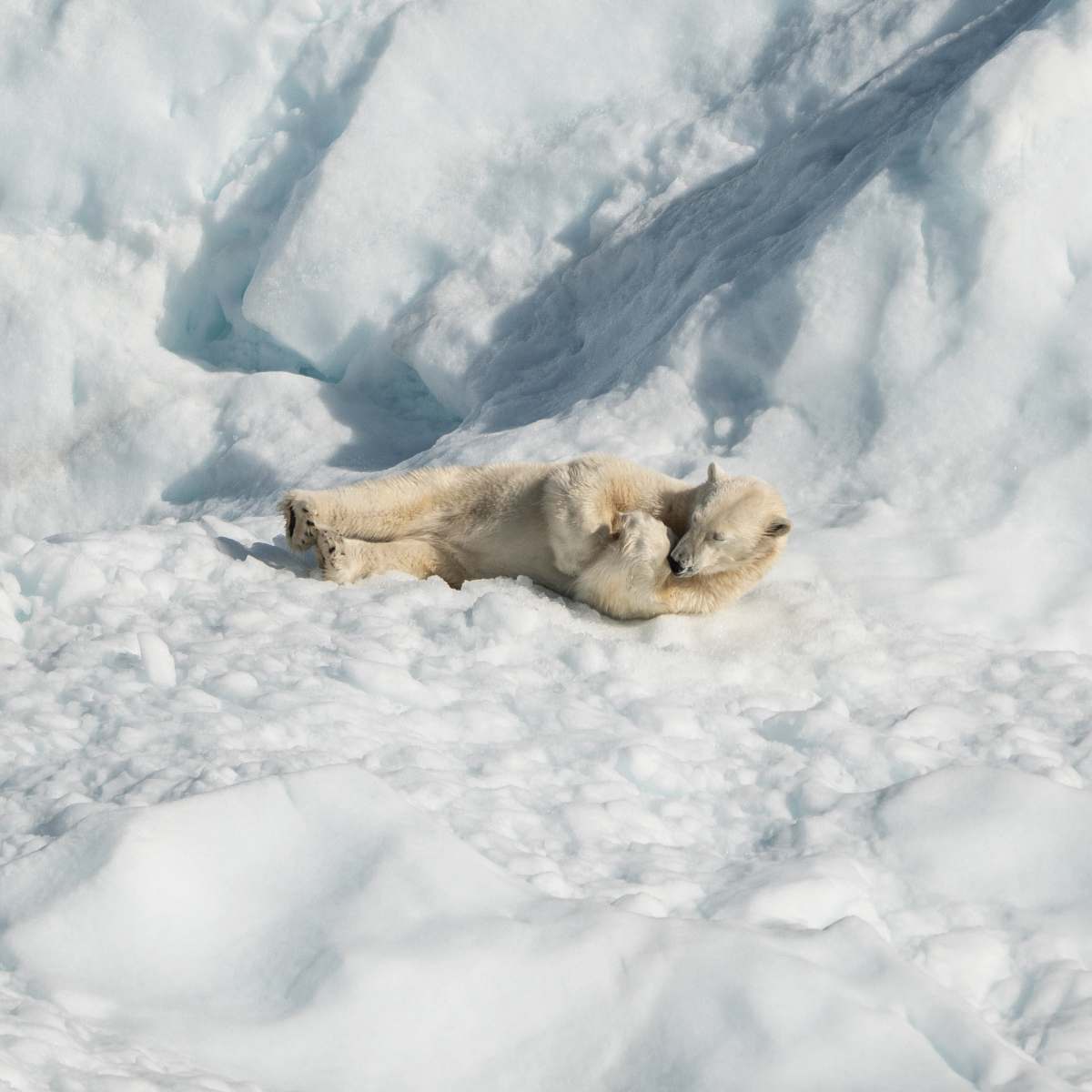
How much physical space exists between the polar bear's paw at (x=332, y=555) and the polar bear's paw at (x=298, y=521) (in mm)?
Result: 47

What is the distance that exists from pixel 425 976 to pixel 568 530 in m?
2.54

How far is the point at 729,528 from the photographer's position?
4.74m

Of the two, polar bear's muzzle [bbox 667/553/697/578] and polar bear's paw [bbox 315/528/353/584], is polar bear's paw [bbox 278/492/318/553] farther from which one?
polar bear's muzzle [bbox 667/553/697/578]

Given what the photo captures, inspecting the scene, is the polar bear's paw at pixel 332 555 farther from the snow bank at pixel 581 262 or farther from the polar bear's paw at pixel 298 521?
the snow bank at pixel 581 262

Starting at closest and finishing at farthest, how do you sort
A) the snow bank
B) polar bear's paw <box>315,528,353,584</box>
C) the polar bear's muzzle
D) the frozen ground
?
1. the frozen ground
2. the polar bear's muzzle
3. polar bear's paw <box>315,528,353,584</box>
4. the snow bank

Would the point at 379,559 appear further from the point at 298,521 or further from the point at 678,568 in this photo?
the point at 678,568

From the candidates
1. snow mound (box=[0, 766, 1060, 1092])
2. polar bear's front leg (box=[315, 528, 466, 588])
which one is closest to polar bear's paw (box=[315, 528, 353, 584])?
polar bear's front leg (box=[315, 528, 466, 588])

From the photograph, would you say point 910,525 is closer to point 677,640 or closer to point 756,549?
point 756,549

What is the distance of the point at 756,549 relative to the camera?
192 inches

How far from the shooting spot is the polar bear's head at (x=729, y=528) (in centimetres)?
471

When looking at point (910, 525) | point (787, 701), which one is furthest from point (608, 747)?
point (910, 525)

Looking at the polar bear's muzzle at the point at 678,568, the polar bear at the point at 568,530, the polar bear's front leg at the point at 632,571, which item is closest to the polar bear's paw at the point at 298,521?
the polar bear at the point at 568,530

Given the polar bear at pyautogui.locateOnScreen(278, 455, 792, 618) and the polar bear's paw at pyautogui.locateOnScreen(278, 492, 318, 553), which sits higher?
the polar bear at pyautogui.locateOnScreen(278, 455, 792, 618)

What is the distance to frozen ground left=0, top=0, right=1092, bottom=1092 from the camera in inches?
97.1
